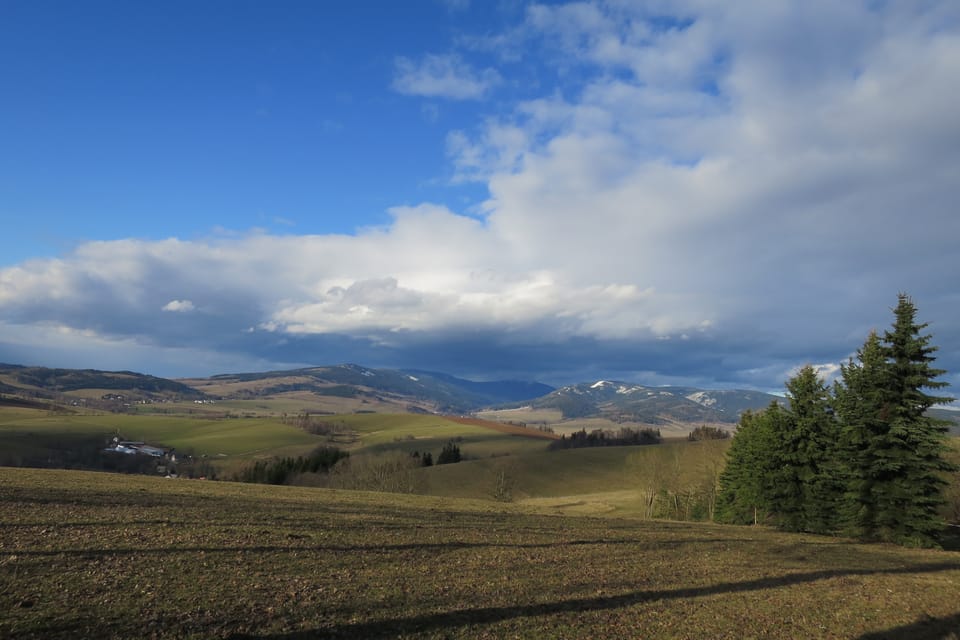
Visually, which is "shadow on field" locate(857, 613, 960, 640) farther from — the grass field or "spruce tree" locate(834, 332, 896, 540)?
"spruce tree" locate(834, 332, 896, 540)

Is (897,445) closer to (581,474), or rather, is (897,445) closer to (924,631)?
(924,631)

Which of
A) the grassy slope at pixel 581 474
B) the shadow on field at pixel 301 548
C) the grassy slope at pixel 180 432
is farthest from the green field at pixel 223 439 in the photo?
the shadow on field at pixel 301 548

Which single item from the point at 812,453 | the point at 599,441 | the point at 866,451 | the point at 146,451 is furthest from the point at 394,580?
the point at 599,441

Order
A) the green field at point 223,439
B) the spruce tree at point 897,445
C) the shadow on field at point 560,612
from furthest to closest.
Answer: the green field at point 223,439
the spruce tree at point 897,445
the shadow on field at point 560,612

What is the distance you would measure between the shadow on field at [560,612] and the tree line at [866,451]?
18.3m

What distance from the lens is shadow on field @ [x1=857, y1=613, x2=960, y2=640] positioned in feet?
48.1

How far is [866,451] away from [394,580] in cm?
3468

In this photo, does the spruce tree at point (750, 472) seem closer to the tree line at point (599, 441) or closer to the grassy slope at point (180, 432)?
the tree line at point (599, 441)

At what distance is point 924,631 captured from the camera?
15.3 metres

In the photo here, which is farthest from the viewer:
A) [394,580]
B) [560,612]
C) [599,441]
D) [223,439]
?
[599,441]

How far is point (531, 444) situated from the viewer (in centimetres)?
18062

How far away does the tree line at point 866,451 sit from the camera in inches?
1363

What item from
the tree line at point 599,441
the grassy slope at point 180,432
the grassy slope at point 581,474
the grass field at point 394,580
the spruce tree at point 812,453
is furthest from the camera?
the tree line at point 599,441

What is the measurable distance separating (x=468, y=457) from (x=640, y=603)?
134055mm
